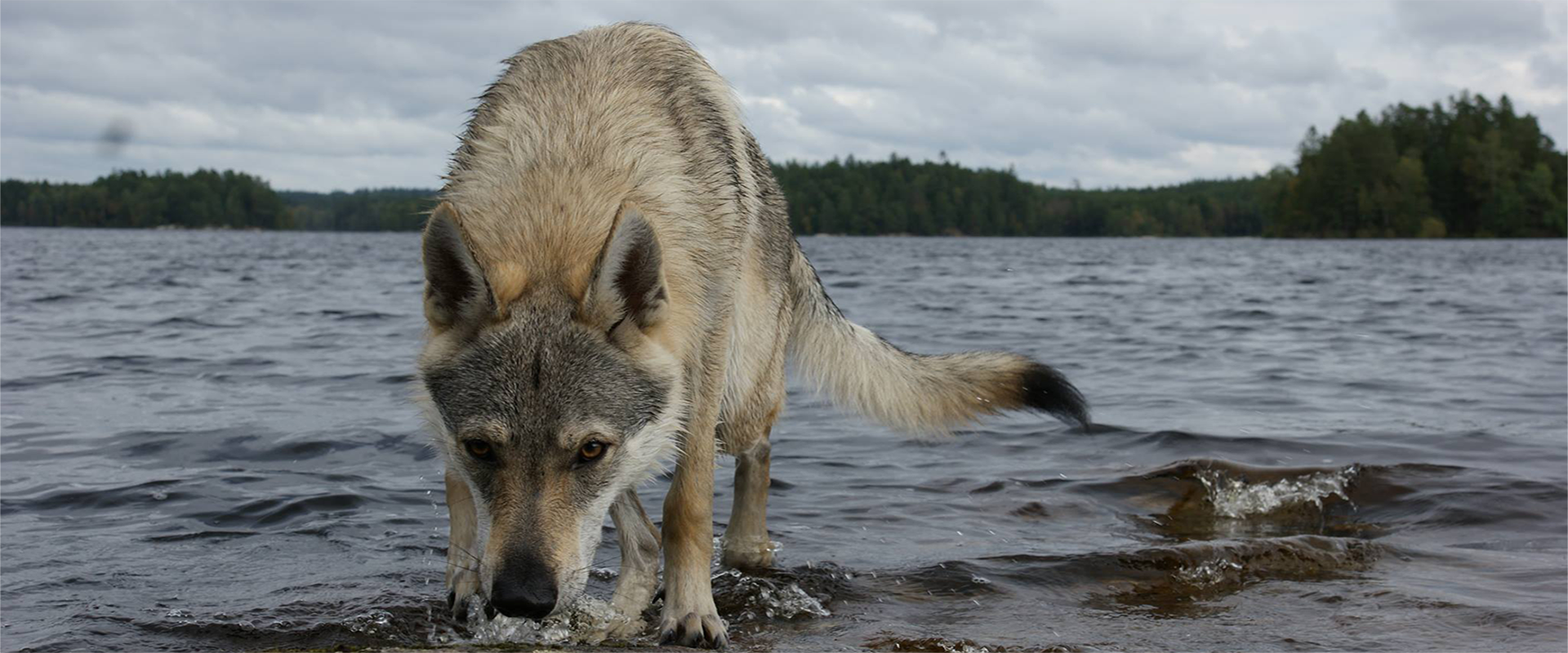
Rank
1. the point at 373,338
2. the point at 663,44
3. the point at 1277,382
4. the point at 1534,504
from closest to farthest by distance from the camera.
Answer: the point at 663,44
the point at 1534,504
the point at 1277,382
the point at 373,338

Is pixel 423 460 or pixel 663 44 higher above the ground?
pixel 663 44

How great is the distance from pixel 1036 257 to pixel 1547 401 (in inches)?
1994

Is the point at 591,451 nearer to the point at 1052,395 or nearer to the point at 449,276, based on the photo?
the point at 449,276

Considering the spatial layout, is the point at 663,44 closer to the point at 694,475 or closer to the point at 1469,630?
the point at 694,475

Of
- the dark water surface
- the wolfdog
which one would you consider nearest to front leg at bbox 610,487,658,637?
the wolfdog

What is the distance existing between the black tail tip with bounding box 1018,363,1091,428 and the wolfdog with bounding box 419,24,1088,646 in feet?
4.50

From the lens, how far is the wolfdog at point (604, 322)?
153 inches

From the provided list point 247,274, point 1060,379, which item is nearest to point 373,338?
point 1060,379

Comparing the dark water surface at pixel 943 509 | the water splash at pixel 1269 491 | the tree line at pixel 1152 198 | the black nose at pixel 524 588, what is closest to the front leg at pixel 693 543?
the dark water surface at pixel 943 509

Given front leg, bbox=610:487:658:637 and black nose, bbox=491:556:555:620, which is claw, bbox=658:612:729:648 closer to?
front leg, bbox=610:487:658:637

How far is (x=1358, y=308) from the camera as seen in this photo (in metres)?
24.2

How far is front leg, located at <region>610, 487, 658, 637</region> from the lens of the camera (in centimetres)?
502

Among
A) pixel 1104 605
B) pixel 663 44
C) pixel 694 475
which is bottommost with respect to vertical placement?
pixel 1104 605

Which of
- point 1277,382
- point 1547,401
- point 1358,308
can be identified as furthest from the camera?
point 1358,308
